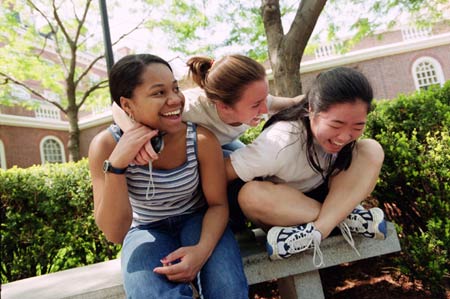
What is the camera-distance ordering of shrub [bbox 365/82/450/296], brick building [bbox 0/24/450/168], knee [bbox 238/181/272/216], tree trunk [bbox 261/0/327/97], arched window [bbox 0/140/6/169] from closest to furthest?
1. knee [bbox 238/181/272/216]
2. shrub [bbox 365/82/450/296]
3. tree trunk [bbox 261/0/327/97]
4. arched window [bbox 0/140/6/169]
5. brick building [bbox 0/24/450/168]

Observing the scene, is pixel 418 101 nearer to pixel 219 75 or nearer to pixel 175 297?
pixel 219 75

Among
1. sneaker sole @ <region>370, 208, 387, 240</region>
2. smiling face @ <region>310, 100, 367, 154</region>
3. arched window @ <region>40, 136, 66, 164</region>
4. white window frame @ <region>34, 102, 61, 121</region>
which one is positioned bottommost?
sneaker sole @ <region>370, 208, 387, 240</region>

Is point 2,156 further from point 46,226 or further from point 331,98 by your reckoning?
point 331,98

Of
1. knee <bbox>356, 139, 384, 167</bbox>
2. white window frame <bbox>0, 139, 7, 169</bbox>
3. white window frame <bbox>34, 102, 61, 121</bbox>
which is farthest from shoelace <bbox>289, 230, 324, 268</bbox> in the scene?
white window frame <bbox>34, 102, 61, 121</bbox>

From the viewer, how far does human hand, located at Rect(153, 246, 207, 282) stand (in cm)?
150

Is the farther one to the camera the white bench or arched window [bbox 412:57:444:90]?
arched window [bbox 412:57:444:90]

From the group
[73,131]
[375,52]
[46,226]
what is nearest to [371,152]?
[46,226]

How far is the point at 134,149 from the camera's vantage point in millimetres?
1591

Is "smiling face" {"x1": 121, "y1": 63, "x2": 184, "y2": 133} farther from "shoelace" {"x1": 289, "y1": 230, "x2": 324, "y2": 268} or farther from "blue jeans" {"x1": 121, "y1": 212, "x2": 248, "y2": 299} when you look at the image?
"shoelace" {"x1": 289, "y1": 230, "x2": 324, "y2": 268}

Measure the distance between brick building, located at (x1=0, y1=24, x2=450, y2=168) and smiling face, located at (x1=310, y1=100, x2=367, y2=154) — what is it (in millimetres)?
17297

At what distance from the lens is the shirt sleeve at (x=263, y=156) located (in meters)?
1.78

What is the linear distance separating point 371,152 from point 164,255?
122 cm

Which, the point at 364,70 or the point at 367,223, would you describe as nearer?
the point at 367,223

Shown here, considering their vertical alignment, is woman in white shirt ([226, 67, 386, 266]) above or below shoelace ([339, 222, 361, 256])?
above
